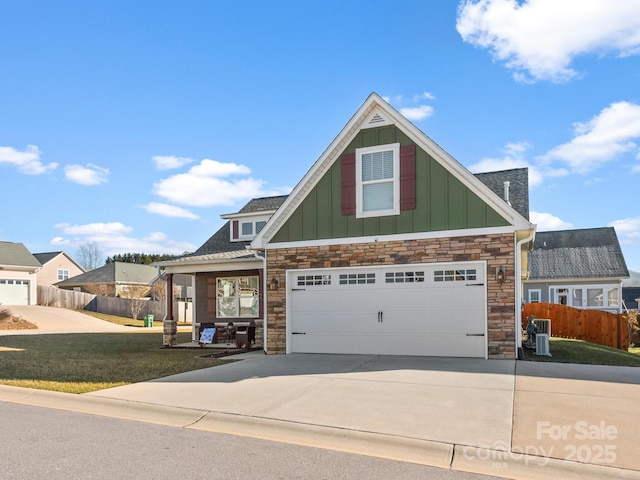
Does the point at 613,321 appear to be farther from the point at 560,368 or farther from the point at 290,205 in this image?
the point at 290,205

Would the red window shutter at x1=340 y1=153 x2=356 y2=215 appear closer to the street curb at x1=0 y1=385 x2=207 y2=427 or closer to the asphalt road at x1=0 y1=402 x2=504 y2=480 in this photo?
the street curb at x1=0 y1=385 x2=207 y2=427

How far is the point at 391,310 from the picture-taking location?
43.2 feet

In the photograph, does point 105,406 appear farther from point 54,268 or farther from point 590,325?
point 54,268

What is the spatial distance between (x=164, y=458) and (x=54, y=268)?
5118 centimetres

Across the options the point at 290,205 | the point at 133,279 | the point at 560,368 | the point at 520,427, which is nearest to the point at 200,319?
the point at 290,205

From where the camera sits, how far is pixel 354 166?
13.7m

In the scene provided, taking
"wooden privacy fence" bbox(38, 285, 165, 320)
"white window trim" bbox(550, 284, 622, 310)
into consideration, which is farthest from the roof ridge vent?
"wooden privacy fence" bbox(38, 285, 165, 320)

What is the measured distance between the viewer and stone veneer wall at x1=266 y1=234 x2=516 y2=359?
39.2ft

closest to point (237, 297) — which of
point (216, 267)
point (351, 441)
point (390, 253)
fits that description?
point (216, 267)

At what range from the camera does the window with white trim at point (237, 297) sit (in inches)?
774

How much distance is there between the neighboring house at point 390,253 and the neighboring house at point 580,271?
20.2 m

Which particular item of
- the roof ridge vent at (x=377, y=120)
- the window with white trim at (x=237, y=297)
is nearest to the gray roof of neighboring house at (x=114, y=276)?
the window with white trim at (x=237, y=297)

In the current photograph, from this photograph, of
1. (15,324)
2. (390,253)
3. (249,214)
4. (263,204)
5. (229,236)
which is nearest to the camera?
(390,253)

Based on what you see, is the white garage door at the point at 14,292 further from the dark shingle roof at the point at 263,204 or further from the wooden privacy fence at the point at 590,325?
the wooden privacy fence at the point at 590,325
